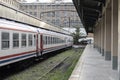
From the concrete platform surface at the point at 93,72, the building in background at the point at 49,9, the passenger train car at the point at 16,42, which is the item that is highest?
the building in background at the point at 49,9

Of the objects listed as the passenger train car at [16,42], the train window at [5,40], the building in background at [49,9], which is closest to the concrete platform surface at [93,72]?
the passenger train car at [16,42]

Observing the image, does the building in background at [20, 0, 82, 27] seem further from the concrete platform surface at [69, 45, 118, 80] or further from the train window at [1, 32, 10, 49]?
the train window at [1, 32, 10, 49]

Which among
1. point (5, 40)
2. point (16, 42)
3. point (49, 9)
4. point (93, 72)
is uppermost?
point (49, 9)

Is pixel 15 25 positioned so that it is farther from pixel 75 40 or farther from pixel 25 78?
pixel 75 40

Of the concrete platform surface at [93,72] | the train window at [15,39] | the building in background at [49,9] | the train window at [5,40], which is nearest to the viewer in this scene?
the concrete platform surface at [93,72]

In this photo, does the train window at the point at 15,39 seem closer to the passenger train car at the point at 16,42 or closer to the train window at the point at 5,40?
the passenger train car at the point at 16,42

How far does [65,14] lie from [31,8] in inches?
450

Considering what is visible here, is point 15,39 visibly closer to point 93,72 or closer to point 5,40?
point 5,40

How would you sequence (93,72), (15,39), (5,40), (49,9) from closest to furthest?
(5,40)
(93,72)
(15,39)
(49,9)

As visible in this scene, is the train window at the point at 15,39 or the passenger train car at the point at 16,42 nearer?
the passenger train car at the point at 16,42

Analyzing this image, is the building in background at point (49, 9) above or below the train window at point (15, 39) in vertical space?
above

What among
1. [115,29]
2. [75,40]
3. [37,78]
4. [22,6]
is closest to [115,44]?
[115,29]

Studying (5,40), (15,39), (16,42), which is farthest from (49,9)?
(5,40)

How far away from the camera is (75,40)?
87.1 metres
